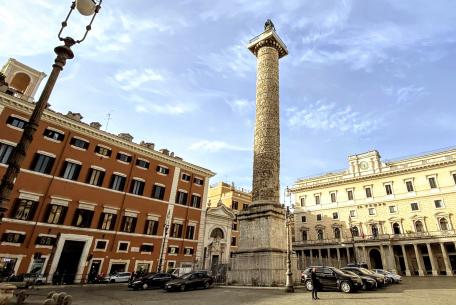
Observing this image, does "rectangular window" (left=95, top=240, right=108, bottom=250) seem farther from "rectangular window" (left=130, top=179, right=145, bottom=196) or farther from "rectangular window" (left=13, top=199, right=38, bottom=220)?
"rectangular window" (left=13, top=199, right=38, bottom=220)

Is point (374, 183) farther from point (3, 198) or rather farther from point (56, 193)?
point (3, 198)

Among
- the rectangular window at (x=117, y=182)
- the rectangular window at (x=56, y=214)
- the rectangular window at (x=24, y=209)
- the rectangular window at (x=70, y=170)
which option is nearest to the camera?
the rectangular window at (x=24, y=209)

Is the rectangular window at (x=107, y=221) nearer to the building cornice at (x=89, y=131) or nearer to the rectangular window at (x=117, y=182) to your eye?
the rectangular window at (x=117, y=182)

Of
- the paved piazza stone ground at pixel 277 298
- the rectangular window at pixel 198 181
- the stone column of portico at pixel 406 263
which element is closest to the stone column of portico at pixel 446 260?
the stone column of portico at pixel 406 263

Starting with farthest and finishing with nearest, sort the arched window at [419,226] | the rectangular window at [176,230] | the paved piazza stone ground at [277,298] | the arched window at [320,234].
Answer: the arched window at [320,234]
the arched window at [419,226]
the rectangular window at [176,230]
the paved piazza stone ground at [277,298]

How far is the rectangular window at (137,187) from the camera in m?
26.8

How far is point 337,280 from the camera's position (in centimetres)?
1416

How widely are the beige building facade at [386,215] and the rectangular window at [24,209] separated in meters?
29.9

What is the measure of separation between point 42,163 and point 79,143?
3336mm

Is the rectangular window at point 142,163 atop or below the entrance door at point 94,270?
atop

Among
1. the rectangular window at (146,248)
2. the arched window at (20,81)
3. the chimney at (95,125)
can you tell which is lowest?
the rectangular window at (146,248)

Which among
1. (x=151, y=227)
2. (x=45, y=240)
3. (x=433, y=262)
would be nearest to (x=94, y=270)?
(x=45, y=240)

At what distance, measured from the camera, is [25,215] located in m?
20.3

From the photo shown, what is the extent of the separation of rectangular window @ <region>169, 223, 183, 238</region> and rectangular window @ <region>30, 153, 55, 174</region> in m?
12.5
